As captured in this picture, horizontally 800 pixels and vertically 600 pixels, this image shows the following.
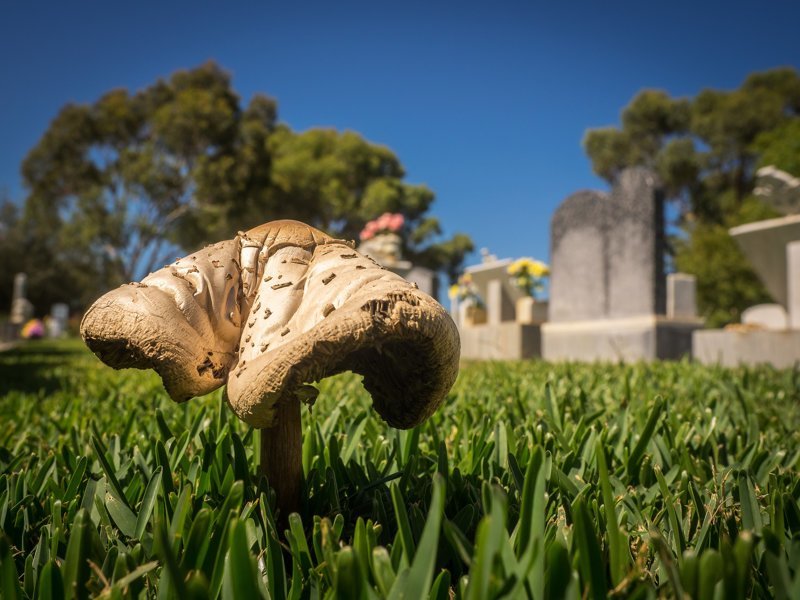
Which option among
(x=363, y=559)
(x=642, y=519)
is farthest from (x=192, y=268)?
(x=642, y=519)

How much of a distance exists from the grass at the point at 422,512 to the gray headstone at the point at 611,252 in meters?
4.34

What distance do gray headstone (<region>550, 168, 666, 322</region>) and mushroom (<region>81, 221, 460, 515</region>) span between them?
6069 mm

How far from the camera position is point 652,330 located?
648 centimetres

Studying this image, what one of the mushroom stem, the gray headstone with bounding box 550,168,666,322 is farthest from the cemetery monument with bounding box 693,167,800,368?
the mushroom stem

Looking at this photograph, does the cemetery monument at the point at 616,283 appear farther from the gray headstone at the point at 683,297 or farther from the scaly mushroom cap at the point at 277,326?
the scaly mushroom cap at the point at 277,326

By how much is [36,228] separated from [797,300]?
3964 centimetres

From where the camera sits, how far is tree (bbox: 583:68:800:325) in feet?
68.9

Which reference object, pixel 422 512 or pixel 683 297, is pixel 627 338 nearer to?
pixel 683 297

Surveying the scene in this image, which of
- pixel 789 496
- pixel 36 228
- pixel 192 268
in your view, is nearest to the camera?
pixel 192 268

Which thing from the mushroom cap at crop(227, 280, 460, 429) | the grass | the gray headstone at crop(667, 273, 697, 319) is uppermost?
the gray headstone at crop(667, 273, 697, 319)

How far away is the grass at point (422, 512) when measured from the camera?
2.62ft

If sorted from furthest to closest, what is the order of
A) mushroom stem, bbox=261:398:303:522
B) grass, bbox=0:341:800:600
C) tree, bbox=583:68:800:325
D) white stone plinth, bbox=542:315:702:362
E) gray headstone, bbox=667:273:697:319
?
1. tree, bbox=583:68:800:325
2. gray headstone, bbox=667:273:697:319
3. white stone plinth, bbox=542:315:702:362
4. mushroom stem, bbox=261:398:303:522
5. grass, bbox=0:341:800:600

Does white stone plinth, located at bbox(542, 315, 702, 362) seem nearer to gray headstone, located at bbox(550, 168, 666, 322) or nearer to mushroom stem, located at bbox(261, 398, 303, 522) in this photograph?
gray headstone, located at bbox(550, 168, 666, 322)

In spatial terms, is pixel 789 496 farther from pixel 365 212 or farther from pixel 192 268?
pixel 365 212
